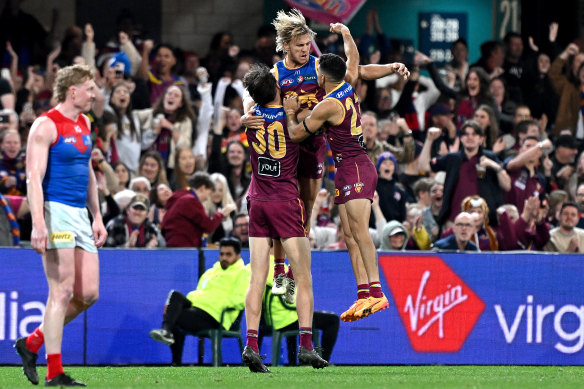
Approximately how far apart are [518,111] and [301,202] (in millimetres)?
8242

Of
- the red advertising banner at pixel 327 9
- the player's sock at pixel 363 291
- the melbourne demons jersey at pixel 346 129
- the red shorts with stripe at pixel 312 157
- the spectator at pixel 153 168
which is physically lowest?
the player's sock at pixel 363 291

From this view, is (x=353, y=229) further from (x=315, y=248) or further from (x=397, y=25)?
(x=397, y=25)

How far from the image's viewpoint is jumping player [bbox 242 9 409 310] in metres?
11.4

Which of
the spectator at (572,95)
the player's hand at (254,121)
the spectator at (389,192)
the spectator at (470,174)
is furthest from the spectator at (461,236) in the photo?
the spectator at (572,95)

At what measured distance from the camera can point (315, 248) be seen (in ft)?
50.6

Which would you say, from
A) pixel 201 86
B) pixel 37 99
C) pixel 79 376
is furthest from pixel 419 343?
pixel 37 99

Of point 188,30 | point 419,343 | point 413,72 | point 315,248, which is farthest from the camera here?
point 188,30

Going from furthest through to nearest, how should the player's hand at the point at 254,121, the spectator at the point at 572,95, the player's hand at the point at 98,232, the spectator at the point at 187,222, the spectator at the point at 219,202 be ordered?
the spectator at the point at 572,95, the spectator at the point at 219,202, the spectator at the point at 187,222, the player's hand at the point at 254,121, the player's hand at the point at 98,232

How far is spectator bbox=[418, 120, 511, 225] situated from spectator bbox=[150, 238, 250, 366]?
3.23 metres

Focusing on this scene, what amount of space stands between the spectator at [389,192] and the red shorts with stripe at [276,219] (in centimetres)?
472

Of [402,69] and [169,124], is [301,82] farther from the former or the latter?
[169,124]

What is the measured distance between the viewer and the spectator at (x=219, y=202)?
16.0 m

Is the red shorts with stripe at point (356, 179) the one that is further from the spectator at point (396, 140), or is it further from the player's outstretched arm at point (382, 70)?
the spectator at point (396, 140)

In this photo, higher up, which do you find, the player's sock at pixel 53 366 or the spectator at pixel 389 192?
the spectator at pixel 389 192
